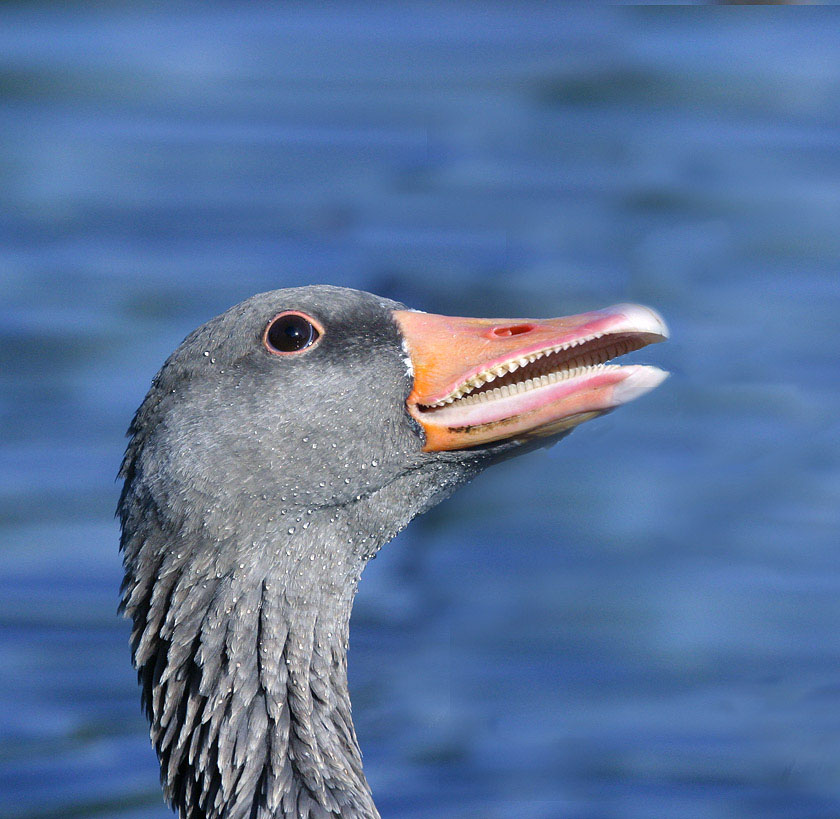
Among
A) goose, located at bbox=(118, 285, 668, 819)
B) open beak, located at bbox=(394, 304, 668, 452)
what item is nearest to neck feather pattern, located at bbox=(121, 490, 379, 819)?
goose, located at bbox=(118, 285, 668, 819)

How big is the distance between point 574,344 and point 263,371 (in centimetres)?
117

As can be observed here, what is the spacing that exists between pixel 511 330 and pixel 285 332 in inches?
33.3

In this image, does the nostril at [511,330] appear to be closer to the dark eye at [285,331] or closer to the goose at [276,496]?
the goose at [276,496]

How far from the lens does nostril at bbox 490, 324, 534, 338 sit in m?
5.09

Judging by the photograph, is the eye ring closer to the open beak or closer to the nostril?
the open beak

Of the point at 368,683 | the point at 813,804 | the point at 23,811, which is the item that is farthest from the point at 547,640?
the point at 23,811

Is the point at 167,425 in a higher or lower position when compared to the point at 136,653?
higher

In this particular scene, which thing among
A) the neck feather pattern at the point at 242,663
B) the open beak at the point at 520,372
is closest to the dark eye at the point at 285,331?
the open beak at the point at 520,372

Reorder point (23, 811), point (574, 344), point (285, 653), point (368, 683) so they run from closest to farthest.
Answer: point (574, 344) < point (285, 653) < point (23, 811) < point (368, 683)

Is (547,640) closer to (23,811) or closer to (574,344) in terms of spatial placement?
(23,811)

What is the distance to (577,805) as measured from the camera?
8633 millimetres

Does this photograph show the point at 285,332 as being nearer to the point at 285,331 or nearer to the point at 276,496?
the point at 285,331

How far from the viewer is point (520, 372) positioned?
5105mm

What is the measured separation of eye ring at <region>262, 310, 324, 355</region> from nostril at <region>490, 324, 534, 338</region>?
691mm
